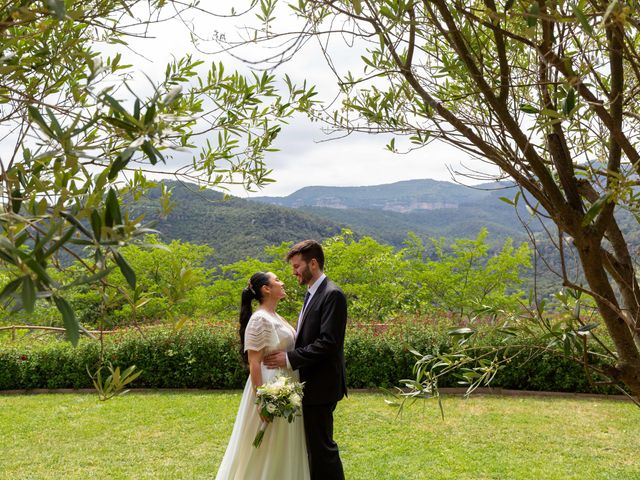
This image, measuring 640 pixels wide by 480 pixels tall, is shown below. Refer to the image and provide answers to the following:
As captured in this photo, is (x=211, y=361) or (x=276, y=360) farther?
(x=211, y=361)

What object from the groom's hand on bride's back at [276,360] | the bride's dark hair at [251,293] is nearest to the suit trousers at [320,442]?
the groom's hand on bride's back at [276,360]

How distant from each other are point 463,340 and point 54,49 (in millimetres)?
1382

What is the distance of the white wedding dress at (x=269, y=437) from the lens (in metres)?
3.83

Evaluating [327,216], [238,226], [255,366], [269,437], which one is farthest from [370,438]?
[327,216]

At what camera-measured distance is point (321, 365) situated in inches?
149

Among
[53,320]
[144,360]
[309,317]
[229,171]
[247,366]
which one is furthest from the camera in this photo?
[53,320]

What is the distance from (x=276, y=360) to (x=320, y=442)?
0.57 metres

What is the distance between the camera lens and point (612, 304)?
1333 mm

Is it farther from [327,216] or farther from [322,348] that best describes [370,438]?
[327,216]

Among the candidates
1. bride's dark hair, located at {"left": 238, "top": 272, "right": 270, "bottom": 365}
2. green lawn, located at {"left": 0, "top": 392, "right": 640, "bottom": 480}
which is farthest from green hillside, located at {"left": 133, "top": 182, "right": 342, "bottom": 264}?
bride's dark hair, located at {"left": 238, "top": 272, "right": 270, "bottom": 365}

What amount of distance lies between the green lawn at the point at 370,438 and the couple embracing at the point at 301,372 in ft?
5.36

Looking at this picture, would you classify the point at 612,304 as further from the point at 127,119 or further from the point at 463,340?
the point at 127,119

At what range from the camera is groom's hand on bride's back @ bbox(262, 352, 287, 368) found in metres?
3.76

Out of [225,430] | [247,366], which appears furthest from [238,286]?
[247,366]
